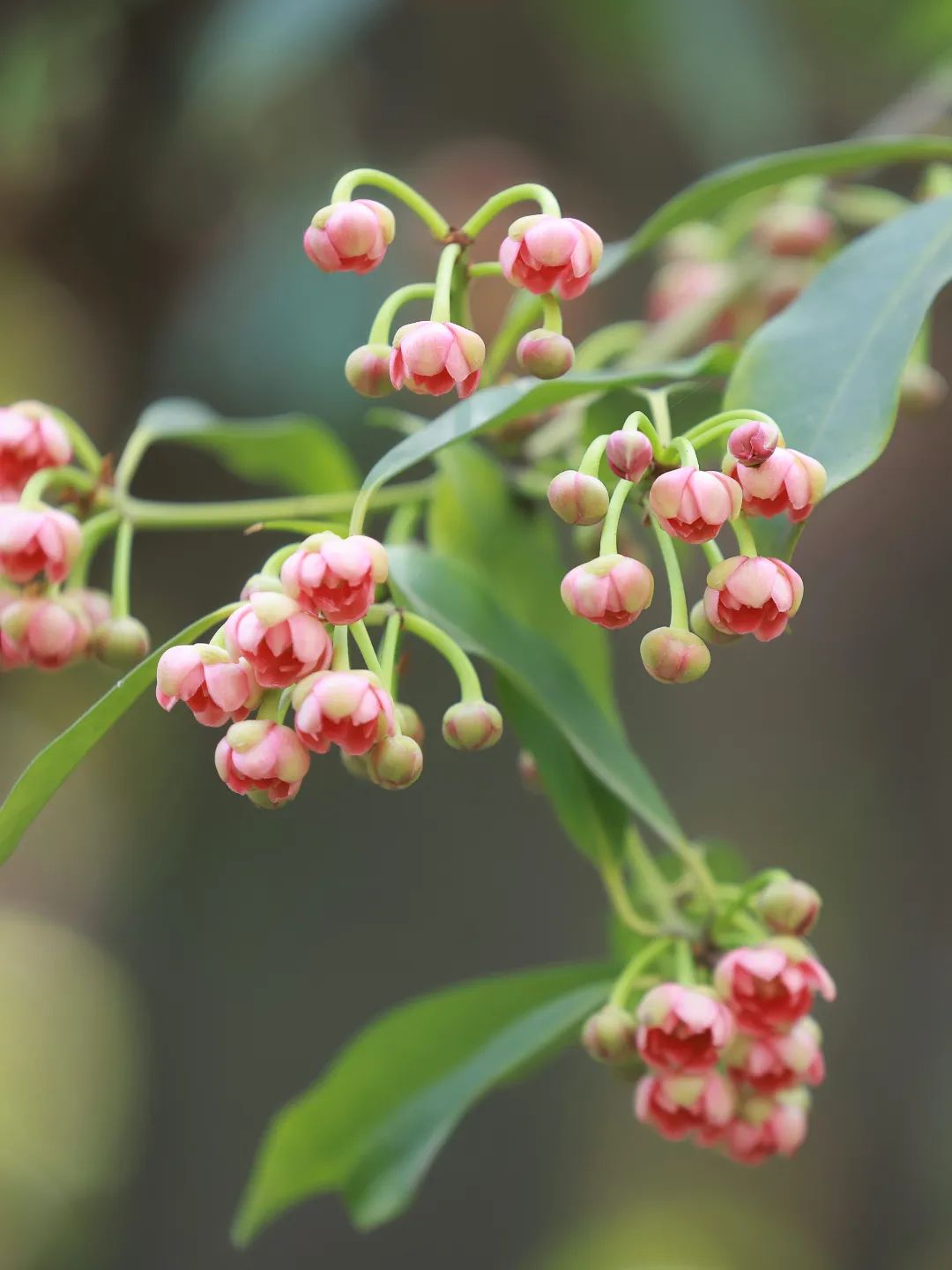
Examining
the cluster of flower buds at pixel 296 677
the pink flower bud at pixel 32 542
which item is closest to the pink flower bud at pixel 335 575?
the cluster of flower buds at pixel 296 677

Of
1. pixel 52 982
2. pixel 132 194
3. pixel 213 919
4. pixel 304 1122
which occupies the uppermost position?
pixel 132 194

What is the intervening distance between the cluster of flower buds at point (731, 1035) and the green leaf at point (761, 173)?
1.33ft

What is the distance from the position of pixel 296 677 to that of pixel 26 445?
292 mm

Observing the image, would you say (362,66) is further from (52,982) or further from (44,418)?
(52,982)

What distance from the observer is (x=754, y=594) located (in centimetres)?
53

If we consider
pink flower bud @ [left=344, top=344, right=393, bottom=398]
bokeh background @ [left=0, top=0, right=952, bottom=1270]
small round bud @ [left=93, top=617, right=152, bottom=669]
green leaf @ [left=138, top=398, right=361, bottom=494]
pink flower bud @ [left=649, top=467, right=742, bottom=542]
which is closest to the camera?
pink flower bud @ [left=649, top=467, right=742, bottom=542]

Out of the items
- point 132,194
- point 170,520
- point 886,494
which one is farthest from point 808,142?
point 170,520

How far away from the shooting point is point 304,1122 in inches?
35.1

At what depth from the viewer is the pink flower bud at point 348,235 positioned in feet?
1.98

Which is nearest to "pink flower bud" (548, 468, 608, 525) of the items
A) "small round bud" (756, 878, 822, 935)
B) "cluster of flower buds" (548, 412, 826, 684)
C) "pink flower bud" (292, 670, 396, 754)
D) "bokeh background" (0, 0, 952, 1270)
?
"cluster of flower buds" (548, 412, 826, 684)

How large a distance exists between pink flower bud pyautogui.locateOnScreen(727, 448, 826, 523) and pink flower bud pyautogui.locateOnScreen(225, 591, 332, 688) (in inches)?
7.2

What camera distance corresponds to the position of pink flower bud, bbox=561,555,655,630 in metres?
0.54

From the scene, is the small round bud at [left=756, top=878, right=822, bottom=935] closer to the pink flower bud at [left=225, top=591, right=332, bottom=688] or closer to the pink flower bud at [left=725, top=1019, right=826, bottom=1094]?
the pink flower bud at [left=725, top=1019, right=826, bottom=1094]

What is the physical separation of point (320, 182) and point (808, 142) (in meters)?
0.87
